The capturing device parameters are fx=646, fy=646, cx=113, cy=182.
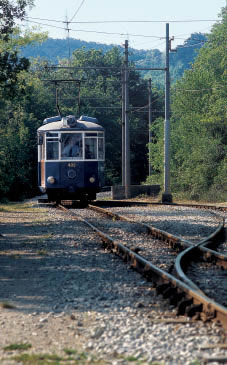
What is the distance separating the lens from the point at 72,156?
23.2 m

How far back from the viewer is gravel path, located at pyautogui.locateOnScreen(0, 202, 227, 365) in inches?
191

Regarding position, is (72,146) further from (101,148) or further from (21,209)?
(21,209)

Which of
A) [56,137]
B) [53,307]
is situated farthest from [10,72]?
[53,307]

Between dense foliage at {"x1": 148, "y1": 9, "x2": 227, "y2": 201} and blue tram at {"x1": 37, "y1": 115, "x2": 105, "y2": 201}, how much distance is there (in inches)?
345

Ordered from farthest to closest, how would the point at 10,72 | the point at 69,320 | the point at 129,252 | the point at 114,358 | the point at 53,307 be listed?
the point at 10,72 < the point at 129,252 < the point at 53,307 < the point at 69,320 < the point at 114,358

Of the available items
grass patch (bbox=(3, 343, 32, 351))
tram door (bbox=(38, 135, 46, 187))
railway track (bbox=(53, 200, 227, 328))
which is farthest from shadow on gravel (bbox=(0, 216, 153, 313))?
tram door (bbox=(38, 135, 46, 187))

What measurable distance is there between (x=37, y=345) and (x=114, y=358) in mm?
749

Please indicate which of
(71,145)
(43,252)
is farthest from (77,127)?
(43,252)

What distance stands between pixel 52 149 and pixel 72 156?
0.78m

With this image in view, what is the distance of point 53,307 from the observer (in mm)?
6504

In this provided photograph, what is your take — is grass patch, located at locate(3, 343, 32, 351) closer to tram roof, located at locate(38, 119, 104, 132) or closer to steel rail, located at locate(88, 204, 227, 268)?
steel rail, located at locate(88, 204, 227, 268)

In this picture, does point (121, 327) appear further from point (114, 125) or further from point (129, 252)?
point (114, 125)

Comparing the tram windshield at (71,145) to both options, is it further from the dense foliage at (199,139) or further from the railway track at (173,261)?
the dense foliage at (199,139)

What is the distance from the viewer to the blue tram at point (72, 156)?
23.0m
